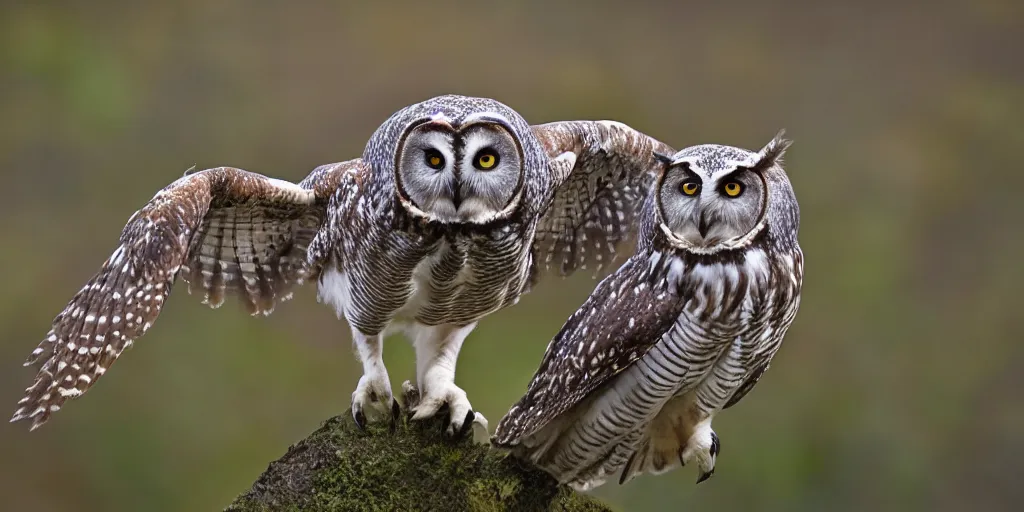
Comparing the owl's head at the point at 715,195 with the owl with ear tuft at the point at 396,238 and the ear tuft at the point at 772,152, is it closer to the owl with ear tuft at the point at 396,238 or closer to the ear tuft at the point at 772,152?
the ear tuft at the point at 772,152

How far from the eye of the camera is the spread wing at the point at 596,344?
1.88 m

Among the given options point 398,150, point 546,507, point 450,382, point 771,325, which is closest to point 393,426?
point 450,382

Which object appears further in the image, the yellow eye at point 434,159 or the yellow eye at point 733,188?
the yellow eye at point 434,159

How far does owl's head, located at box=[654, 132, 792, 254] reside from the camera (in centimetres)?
174

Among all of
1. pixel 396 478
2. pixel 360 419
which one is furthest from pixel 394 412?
pixel 396 478

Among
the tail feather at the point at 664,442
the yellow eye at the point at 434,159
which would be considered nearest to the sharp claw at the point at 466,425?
the tail feather at the point at 664,442

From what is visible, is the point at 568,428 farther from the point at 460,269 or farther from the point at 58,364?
the point at 58,364

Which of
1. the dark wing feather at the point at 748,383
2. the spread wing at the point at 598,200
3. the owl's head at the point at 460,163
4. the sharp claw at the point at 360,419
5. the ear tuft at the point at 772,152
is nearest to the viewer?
the ear tuft at the point at 772,152

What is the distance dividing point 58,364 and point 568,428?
958 millimetres

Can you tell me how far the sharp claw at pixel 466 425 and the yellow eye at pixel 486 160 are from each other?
0.62 metres

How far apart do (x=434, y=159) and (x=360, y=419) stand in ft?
2.15

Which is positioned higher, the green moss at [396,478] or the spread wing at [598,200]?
the spread wing at [598,200]

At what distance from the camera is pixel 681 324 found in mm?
1867

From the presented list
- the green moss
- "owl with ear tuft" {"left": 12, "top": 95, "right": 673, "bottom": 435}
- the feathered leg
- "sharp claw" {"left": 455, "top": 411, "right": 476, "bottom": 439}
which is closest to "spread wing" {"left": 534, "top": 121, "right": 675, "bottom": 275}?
"owl with ear tuft" {"left": 12, "top": 95, "right": 673, "bottom": 435}
